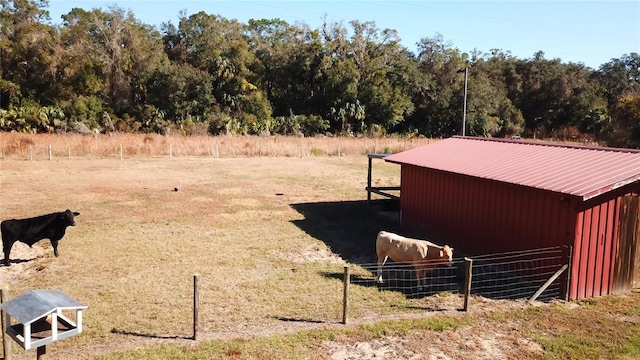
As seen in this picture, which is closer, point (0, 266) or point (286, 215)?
point (0, 266)

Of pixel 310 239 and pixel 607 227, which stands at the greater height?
pixel 607 227

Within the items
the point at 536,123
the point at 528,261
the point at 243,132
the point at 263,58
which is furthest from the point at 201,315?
the point at 536,123

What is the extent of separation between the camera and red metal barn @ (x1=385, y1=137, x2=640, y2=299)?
9602 millimetres

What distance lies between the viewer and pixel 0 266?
1120cm

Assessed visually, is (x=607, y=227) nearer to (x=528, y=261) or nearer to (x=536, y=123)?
(x=528, y=261)

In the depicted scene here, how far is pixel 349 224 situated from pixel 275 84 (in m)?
42.4

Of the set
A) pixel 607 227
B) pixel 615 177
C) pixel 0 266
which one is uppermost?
pixel 615 177

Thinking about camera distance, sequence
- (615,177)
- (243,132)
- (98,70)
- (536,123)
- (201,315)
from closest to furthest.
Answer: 1. (201,315)
2. (615,177)
3. (243,132)
4. (98,70)
5. (536,123)

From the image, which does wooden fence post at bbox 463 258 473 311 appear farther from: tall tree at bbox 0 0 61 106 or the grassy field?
tall tree at bbox 0 0 61 106

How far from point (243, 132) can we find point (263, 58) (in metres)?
15.2

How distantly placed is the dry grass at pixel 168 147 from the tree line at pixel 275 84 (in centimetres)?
820

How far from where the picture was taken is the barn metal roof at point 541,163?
9.55m

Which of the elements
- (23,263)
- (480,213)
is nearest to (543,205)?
(480,213)

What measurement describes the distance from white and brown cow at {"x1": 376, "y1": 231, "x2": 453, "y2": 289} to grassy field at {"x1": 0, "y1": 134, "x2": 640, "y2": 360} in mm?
647
